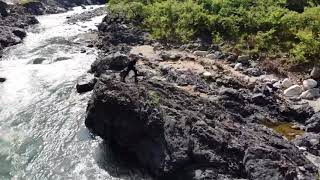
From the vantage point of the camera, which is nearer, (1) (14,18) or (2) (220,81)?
(2) (220,81)

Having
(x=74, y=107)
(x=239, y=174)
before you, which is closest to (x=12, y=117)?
(x=74, y=107)

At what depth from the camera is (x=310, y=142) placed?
1881cm

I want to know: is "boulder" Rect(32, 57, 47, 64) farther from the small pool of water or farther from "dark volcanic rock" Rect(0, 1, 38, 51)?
the small pool of water

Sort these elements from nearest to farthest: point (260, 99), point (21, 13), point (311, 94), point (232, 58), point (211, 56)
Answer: point (260, 99)
point (311, 94)
point (232, 58)
point (211, 56)
point (21, 13)

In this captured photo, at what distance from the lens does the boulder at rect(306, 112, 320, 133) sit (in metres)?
20.4

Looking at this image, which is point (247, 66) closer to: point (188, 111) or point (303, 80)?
point (303, 80)

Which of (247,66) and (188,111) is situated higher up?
(188,111)

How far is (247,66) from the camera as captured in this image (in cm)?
2894

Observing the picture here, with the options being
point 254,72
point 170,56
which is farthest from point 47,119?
point 254,72

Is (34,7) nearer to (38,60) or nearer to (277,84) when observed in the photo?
(38,60)

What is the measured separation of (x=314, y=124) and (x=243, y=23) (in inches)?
596

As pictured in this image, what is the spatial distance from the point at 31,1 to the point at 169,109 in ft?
184

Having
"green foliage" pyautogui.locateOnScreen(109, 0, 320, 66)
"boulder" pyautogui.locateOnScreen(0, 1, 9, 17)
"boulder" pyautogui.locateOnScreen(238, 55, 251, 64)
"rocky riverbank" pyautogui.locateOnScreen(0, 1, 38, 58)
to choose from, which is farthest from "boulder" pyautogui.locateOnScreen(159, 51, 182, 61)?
"boulder" pyautogui.locateOnScreen(0, 1, 9, 17)

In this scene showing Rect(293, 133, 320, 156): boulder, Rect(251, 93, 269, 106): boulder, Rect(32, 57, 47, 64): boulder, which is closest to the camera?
Rect(293, 133, 320, 156): boulder
